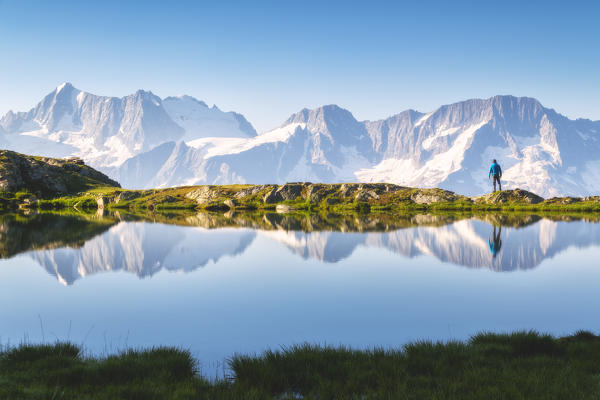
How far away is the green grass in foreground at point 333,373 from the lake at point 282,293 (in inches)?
76.0

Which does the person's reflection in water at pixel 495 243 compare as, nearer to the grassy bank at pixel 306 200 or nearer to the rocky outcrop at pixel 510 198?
the grassy bank at pixel 306 200

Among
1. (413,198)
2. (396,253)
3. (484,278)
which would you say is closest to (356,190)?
(413,198)

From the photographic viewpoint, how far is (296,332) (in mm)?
17953

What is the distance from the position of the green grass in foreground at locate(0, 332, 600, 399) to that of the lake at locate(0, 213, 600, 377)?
6.33 ft

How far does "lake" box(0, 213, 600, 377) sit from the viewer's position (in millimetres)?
17750

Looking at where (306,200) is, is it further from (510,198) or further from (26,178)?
(26,178)

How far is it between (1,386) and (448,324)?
629 inches

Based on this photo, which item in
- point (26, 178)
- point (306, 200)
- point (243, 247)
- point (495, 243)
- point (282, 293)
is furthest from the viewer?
point (26, 178)

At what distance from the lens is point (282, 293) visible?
1001 inches

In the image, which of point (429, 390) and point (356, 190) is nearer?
point (429, 390)

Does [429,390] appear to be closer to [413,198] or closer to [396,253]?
[396,253]

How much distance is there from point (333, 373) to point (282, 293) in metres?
13.7

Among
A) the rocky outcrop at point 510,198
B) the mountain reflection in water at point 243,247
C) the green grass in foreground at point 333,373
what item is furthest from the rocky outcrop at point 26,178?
the green grass in foreground at point 333,373

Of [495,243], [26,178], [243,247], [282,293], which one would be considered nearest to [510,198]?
[495,243]
